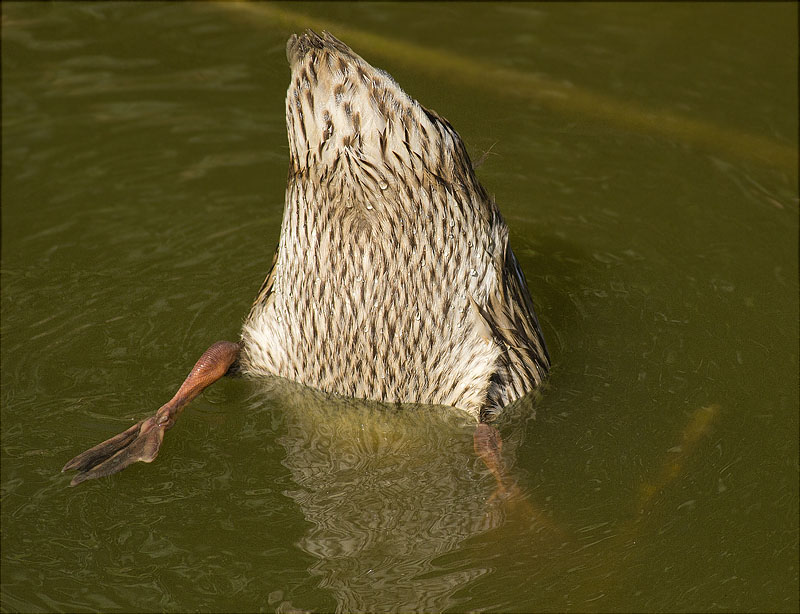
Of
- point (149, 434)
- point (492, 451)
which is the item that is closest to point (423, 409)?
point (492, 451)

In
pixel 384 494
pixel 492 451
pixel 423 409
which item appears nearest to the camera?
pixel 384 494

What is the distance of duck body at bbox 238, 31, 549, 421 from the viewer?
12.4 ft

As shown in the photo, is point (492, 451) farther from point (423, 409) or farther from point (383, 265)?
point (383, 265)

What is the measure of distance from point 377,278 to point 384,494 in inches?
33.2

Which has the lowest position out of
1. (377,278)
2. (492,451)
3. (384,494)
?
(384,494)

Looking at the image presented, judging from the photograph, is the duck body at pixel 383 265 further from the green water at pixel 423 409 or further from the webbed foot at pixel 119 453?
the webbed foot at pixel 119 453

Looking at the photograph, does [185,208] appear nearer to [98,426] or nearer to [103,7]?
[98,426]

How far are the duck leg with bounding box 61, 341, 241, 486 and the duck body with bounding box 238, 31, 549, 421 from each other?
0.15m

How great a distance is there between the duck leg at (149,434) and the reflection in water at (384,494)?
10.7 inches

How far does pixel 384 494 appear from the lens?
13.5ft

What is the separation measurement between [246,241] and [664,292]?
221 cm

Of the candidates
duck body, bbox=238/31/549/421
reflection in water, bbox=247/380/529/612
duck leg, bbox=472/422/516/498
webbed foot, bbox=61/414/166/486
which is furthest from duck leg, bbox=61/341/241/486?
duck leg, bbox=472/422/516/498

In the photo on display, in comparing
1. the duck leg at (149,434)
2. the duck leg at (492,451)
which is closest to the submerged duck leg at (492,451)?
the duck leg at (492,451)

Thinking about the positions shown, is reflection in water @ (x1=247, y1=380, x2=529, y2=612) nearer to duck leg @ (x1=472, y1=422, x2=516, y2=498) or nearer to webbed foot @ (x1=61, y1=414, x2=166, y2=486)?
duck leg @ (x1=472, y1=422, x2=516, y2=498)
